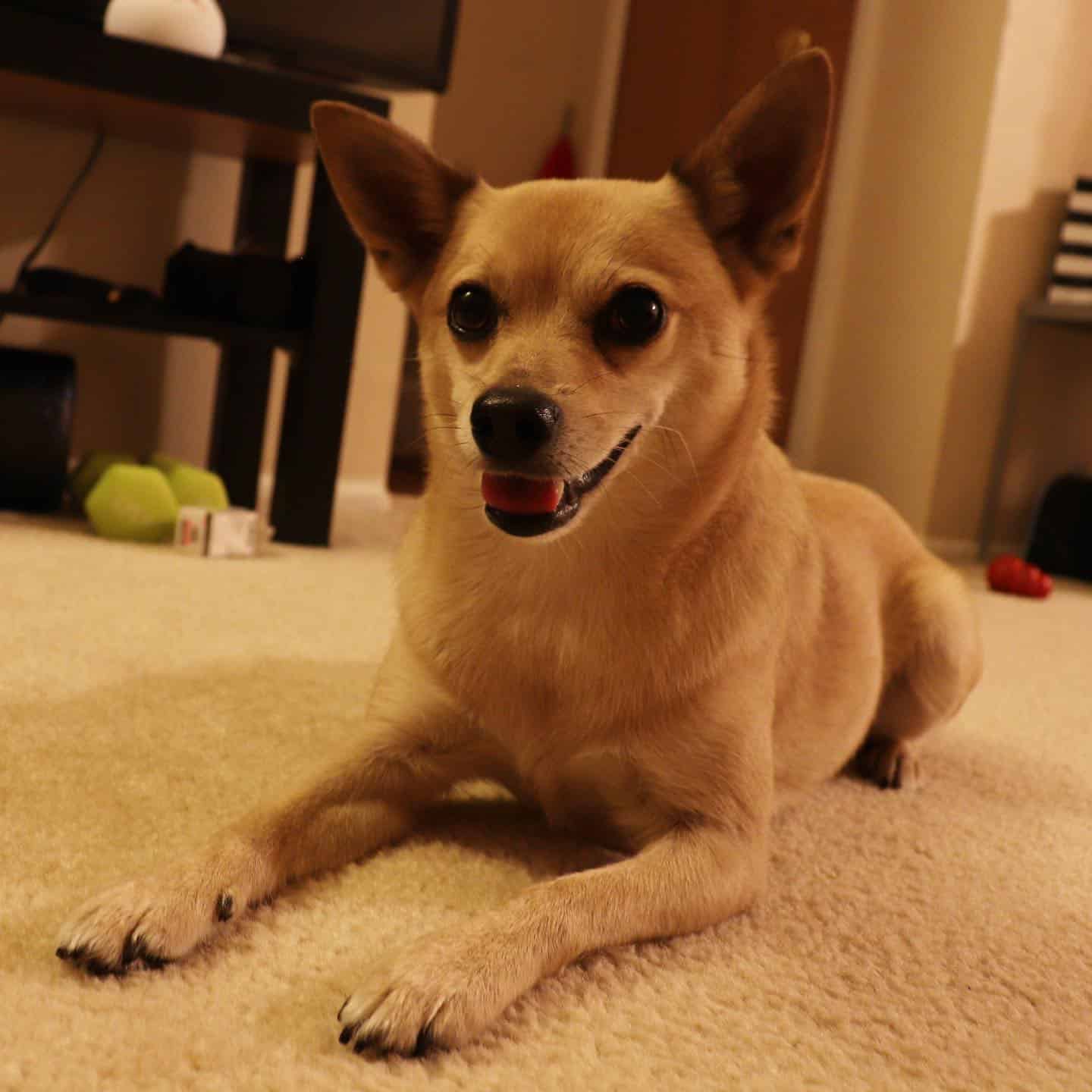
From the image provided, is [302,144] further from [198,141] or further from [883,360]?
[883,360]

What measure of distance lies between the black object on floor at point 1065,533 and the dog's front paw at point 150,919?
366 centimetres

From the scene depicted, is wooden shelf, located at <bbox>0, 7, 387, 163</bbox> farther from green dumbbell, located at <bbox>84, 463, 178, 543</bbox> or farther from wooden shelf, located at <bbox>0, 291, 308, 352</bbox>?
green dumbbell, located at <bbox>84, 463, 178, 543</bbox>

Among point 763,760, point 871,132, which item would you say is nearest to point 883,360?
point 871,132

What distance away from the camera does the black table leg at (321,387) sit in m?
2.88

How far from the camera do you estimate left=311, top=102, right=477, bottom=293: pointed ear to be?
1.38m

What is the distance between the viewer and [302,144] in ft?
9.68

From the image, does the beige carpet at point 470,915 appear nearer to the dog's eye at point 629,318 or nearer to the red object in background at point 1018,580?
the dog's eye at point 629,318

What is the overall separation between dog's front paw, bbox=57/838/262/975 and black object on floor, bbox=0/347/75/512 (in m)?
2.07

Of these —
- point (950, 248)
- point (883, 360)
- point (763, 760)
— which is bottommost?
point (763, 760)

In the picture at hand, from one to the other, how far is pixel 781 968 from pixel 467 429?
0.58 metres

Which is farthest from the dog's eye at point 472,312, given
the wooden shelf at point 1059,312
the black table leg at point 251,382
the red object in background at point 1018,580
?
the wooden shelf at point 1059,312

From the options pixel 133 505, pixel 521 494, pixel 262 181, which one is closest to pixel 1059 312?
pixel 262 181

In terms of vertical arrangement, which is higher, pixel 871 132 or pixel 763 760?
pixel 871 132

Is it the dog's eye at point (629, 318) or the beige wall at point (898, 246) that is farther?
the beige wall at point (898, 246)
